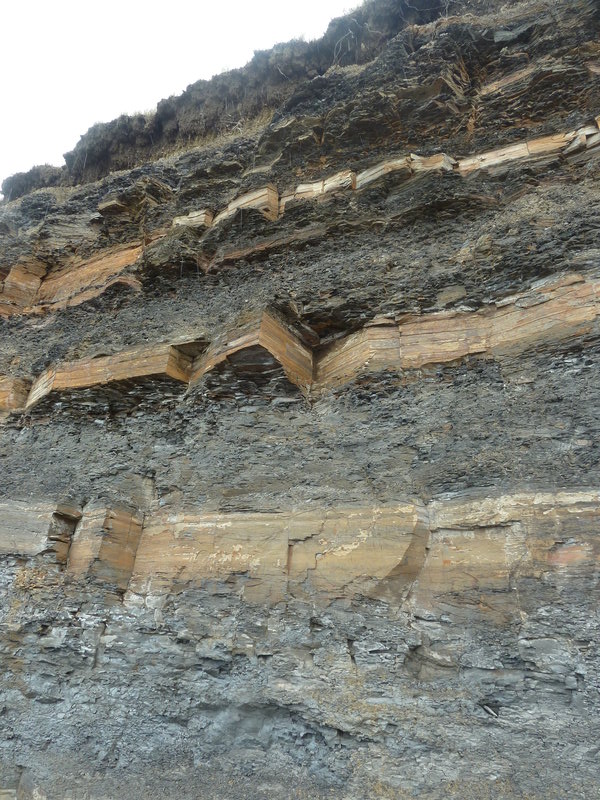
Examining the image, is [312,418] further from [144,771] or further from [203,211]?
[203,211]

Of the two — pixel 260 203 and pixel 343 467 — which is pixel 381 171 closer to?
pixel 260 203

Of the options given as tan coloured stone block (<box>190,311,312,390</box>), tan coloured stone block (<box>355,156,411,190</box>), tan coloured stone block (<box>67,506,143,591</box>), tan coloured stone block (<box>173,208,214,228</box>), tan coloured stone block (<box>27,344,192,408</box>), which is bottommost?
tan coloured stone block (<box>67,506,143,591</box>)

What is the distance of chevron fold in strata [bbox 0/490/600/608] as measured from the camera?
419 cm

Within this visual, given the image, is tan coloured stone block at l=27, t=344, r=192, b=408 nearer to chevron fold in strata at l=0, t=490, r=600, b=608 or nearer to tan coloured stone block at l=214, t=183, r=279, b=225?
chevron fold in strata at l=0, t=490, r=600, b=608

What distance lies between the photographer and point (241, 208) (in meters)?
8.35

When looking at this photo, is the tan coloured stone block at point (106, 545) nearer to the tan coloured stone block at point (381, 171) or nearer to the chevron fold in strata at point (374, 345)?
the chevron fold in strata at point (374, 345)

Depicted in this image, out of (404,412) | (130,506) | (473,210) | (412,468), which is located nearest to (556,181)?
(473,210)

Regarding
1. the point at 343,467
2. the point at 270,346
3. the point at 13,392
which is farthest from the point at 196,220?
the point at 343,467

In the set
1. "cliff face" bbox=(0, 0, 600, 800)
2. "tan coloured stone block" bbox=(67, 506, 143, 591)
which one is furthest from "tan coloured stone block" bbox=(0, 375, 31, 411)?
"tan coloured stone block" bbox=(67, 506, 143, 591)

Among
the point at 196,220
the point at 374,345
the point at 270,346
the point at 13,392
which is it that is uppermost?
the point at 196,220

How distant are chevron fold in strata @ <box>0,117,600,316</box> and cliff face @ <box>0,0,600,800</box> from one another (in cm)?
7

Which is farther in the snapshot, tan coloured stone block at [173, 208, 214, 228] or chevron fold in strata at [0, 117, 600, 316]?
tan coloured stone block at [173, 208, 214, 228]

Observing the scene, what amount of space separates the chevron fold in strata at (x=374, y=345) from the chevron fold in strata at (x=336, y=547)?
174 centimetres

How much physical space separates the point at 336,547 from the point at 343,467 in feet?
2.77
